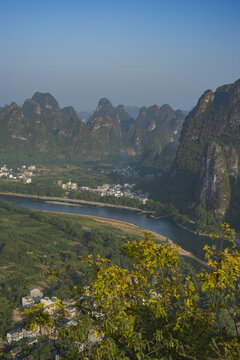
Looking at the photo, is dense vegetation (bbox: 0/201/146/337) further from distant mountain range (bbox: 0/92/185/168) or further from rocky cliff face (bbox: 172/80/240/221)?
distant mountain range (bbox: 0/92/185/168)

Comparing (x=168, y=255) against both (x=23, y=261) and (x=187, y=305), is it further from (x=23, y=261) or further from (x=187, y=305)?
(x=23, y=261)

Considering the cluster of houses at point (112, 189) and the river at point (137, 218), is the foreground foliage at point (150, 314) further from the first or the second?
the cluster of houses at point (112, 189)

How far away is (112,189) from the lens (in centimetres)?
7519

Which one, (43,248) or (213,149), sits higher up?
(213,149)

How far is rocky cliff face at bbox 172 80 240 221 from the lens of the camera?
186 feet

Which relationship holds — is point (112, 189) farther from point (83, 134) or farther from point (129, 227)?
point (83, 134)

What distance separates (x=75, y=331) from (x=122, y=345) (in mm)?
813

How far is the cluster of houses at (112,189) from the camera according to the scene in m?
69.4

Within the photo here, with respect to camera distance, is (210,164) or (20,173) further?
(20,173)

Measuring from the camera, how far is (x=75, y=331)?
5.32 metres

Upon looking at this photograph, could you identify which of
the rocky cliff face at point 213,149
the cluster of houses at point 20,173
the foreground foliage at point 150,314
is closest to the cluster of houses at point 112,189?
the rocky cliff face at point 213,149

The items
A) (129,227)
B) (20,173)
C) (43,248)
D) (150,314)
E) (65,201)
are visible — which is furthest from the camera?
(20,173)

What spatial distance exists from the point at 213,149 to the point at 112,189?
991 inches

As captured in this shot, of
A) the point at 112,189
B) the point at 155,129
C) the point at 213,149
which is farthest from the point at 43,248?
the point at 155,129
